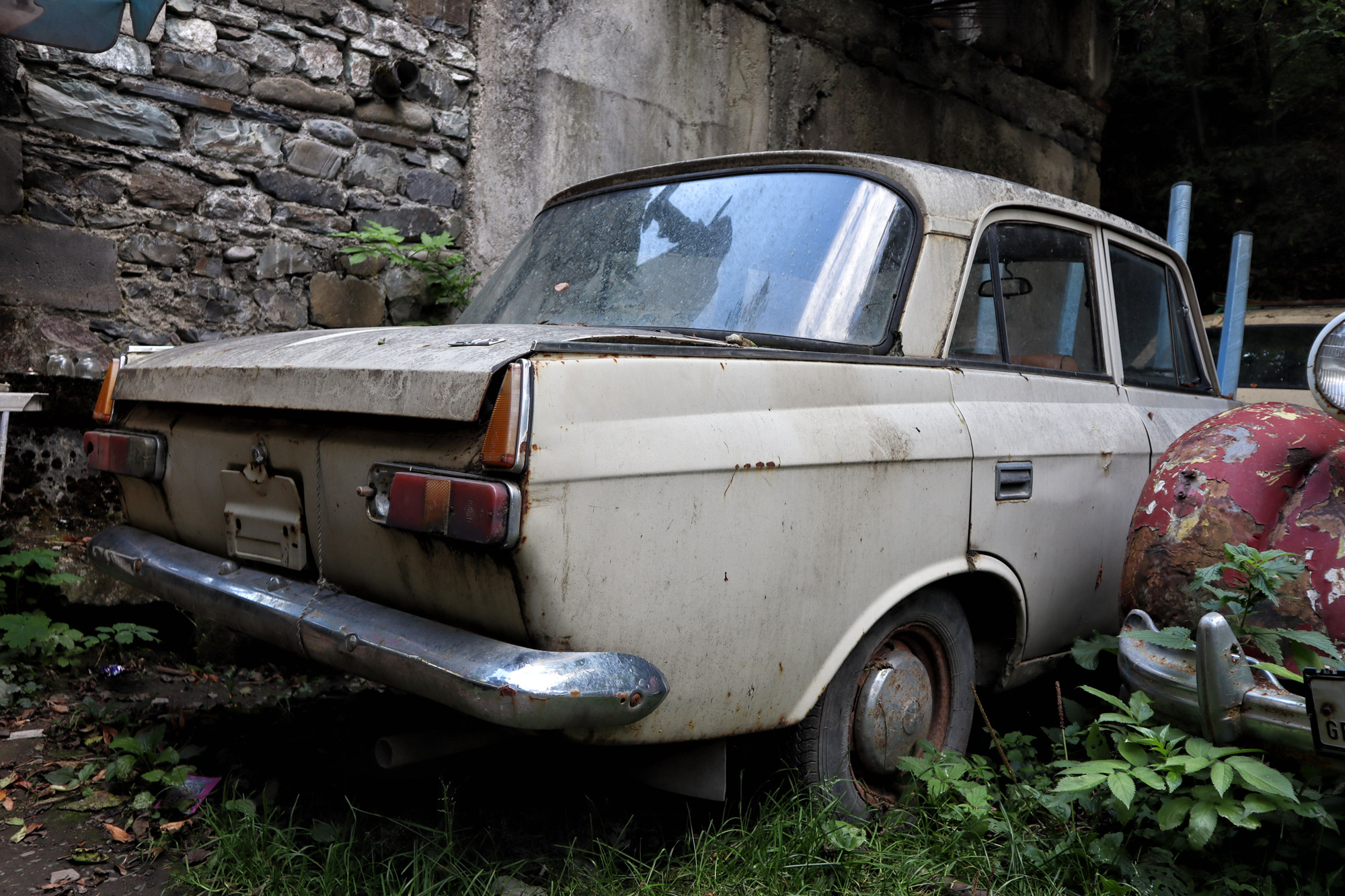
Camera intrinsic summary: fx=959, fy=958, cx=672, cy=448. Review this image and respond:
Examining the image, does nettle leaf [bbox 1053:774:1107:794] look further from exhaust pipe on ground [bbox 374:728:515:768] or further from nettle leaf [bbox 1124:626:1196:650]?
exhaust pipe on ground [bbox 374:728:515:768]

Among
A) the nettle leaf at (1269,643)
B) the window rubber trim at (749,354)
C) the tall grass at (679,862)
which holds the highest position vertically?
the window rubber trim at (749,354)

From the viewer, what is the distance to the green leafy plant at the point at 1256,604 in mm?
1976

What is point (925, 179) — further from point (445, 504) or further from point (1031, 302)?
point (445, 504)

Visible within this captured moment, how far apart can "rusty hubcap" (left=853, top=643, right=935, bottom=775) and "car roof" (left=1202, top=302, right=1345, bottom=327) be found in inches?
218

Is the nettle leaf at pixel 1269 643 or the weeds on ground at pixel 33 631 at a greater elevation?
the nettle leaf at pixel 1269 643

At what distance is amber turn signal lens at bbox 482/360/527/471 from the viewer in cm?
163

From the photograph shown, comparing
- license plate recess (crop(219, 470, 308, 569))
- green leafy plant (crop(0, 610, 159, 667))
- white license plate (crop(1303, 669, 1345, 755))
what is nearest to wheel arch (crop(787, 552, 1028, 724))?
white license plate (crop(1303, 669, 1345, 755))

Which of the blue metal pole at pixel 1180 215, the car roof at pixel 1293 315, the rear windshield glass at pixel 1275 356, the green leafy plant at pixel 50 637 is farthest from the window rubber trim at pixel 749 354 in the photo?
the car roof at pixel 1293 315

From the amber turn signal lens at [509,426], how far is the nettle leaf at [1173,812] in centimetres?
153

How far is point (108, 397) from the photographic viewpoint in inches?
104

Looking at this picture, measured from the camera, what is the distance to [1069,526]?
2795 mm

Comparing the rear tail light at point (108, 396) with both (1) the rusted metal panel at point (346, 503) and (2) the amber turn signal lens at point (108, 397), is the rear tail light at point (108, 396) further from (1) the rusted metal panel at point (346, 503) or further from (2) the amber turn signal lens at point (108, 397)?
(1) the rusted metal panel at point (346, 503)

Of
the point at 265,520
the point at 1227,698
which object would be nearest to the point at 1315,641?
the point at 1227,698

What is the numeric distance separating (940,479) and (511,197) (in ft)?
12.1
